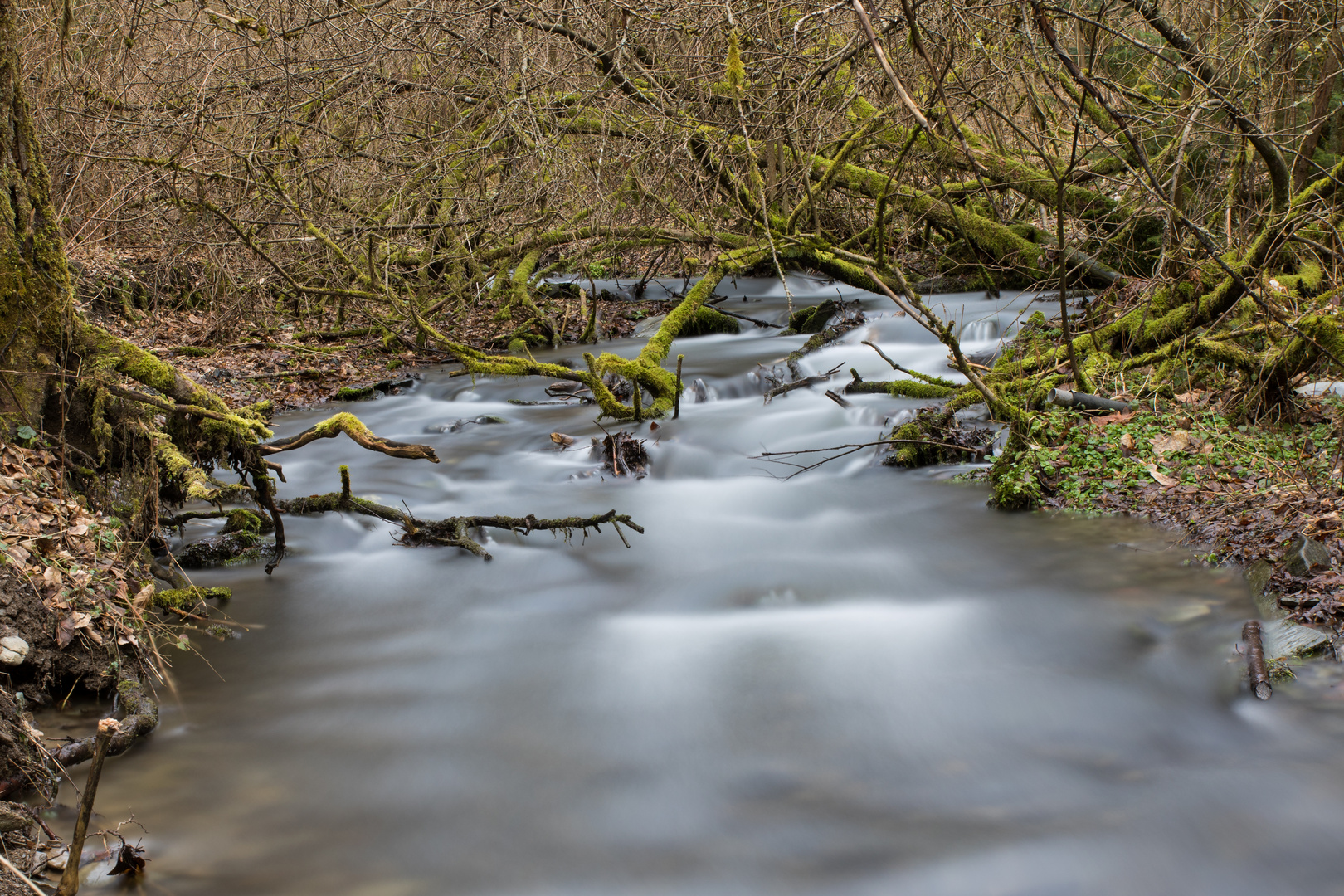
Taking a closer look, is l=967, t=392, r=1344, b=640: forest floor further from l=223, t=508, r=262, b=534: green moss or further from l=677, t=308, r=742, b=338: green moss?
l=677, t=308, r=742, b=338: green moss

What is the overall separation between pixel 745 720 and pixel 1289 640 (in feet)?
7.37

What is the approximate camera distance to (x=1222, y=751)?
3514 millimetres

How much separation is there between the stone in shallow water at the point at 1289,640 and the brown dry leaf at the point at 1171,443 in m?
1.91

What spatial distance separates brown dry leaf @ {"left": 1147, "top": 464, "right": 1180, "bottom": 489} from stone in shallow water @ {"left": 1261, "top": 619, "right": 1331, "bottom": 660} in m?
1.61

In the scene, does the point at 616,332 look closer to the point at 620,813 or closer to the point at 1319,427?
the point at 1319,427

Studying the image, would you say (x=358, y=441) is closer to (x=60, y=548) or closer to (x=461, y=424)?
(x=60, y=548)

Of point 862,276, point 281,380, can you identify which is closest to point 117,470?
point 281,380

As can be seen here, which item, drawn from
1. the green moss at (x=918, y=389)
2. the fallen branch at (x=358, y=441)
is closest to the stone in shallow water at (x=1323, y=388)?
the green moss at (x=918, y=389)

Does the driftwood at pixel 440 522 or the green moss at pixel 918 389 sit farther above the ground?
the green moss at pixel 918 389

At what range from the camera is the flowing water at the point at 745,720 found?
3090 millimetres

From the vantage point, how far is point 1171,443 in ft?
19.2

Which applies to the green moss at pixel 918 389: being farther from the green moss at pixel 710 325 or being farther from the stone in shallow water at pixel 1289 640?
the green moss at pixel 710 325

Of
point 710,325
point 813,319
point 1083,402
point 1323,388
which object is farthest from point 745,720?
point 710,325

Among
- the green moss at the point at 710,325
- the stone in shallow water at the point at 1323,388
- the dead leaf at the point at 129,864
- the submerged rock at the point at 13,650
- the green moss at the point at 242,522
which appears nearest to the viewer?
the dead leaf at the point at 129,864
